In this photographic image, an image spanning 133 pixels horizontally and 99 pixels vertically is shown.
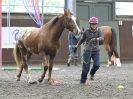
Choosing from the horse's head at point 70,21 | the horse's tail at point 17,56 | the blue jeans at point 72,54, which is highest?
the horse's head at point 70,21

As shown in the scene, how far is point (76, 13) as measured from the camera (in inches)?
1087

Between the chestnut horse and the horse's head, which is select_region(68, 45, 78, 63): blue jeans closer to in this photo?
the chestnut horse

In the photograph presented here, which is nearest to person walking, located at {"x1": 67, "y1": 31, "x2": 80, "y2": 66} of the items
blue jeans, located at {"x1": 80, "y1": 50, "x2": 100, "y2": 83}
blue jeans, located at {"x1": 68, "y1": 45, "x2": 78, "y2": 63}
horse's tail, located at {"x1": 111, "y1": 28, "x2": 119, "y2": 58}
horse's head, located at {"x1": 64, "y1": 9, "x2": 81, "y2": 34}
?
blue jeans, located at {"x1": 68, "y1": 45, "x2": 78, "y2": 63}

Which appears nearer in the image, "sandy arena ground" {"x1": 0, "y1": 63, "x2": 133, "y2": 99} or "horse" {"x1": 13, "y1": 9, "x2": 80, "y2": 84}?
"sandy arena ground" {"x1": 0, "y1": 63, "x2": 133, "y2": 99}

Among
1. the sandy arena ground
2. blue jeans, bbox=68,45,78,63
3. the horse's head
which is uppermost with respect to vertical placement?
the horse's head

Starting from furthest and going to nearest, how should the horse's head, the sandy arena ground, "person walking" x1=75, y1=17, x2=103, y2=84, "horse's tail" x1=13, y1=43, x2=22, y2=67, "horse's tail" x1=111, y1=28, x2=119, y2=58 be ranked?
"horse's tail" x1=111, y1=28, x2=119, y2=58 < "horse's tail" x1=13, y1=43, x2=22, y2=67 < "person walking" x1=75, y1=17, x2=103, y2=84 < the horse's head < the sandy arena ground

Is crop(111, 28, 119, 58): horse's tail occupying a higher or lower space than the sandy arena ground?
higher

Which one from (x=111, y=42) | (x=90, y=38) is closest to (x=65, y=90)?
(x=90, y=38)

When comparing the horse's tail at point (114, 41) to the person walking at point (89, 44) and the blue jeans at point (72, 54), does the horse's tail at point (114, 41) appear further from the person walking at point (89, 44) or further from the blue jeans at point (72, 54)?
the person walking at point (89, 44)

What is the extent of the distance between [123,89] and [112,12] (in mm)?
15776

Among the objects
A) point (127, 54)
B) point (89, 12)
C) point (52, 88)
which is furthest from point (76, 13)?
point (52, 88)

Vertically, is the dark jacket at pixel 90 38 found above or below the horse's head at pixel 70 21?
below

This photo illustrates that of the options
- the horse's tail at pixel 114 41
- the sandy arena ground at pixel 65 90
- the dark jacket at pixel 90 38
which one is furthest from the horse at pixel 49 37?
the horse's tail at pixel 114 41

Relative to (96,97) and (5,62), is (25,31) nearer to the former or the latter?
(96,97)
